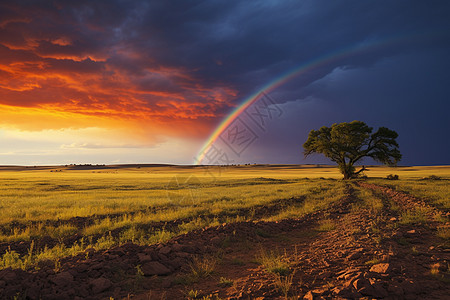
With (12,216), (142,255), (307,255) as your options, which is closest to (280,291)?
(307,255)

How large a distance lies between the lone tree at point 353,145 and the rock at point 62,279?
160 feet

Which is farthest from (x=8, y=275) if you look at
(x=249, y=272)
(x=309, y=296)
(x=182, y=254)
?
(x=309, y=296)

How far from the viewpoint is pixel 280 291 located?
15.3 feet

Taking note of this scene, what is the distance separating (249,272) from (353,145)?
47273 mm

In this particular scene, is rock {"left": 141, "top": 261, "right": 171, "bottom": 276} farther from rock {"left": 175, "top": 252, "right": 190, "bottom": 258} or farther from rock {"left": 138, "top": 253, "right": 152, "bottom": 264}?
rock {"left": 175, "top": 252, "right": 190, "bottom": 258}

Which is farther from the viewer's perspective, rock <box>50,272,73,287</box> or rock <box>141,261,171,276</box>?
rock <box>141,261,171,276</box>

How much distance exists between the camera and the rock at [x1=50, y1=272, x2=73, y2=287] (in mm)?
4895

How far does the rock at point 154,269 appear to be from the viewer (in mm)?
5950

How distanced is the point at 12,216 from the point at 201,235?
464 inches

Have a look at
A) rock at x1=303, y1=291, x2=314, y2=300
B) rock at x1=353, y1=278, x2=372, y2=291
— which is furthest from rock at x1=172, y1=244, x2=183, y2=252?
rock at x1=353, y1=278, x2=372, y2=291

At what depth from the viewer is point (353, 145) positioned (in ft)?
155

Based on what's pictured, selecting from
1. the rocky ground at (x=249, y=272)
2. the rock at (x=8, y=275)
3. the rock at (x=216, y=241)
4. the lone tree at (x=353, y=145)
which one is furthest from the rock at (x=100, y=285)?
the lone tree at (x=353, y=145)

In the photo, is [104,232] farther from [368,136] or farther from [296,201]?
[368,136]

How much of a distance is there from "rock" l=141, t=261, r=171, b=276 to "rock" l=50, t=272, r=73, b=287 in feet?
4.94
